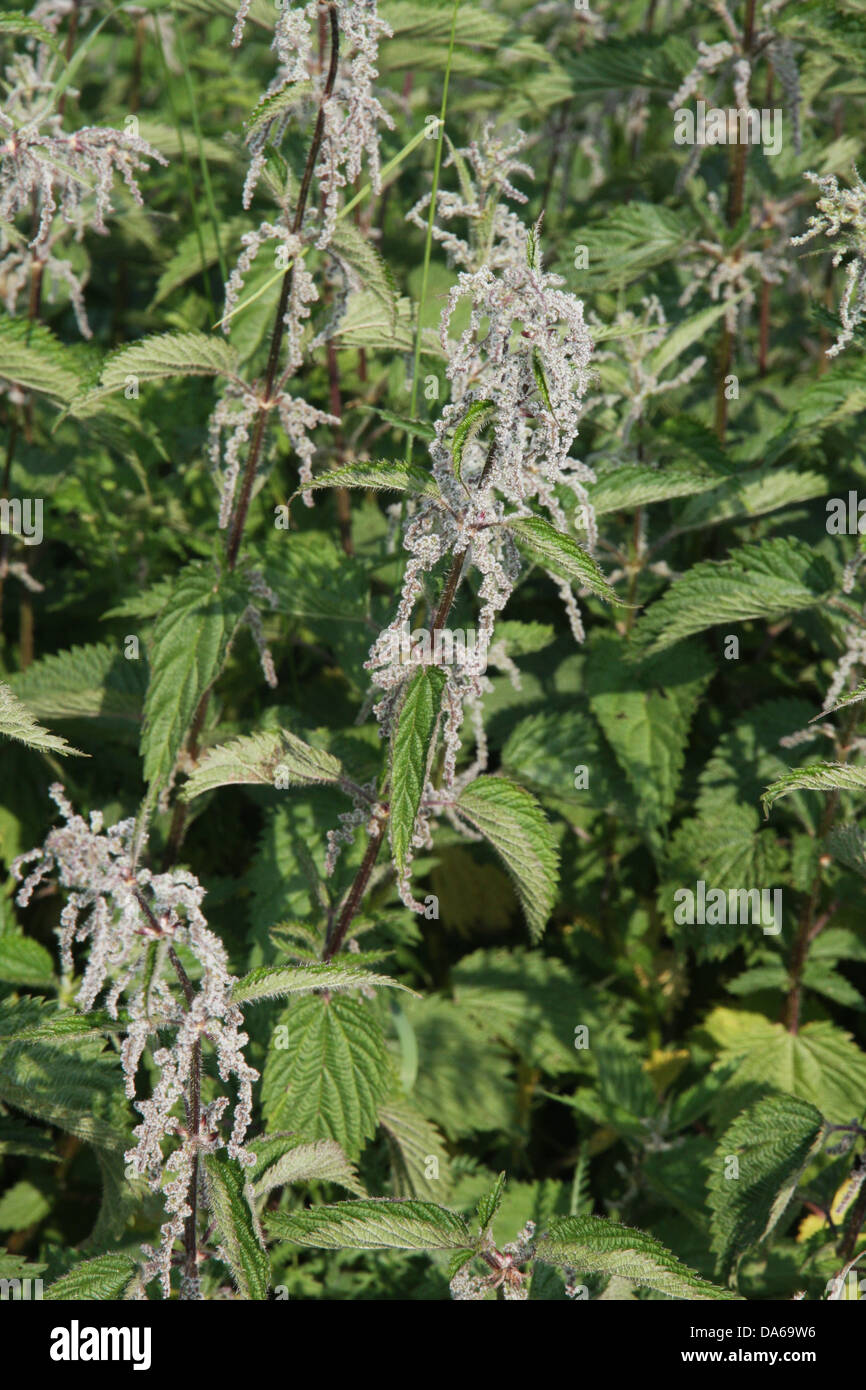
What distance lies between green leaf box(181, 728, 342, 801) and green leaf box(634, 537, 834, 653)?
3.37 ft

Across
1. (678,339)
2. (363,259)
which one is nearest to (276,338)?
(363,259)

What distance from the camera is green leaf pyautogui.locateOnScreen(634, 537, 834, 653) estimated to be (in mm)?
3141

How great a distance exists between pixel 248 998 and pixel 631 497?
1656 mm

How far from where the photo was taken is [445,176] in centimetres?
468

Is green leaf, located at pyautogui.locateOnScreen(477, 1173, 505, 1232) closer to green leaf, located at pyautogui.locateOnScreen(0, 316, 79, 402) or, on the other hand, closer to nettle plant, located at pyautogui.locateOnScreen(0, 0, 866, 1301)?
nettle plant, located at pyautogui.locateOnScreen(0, 0, 866, 1301)

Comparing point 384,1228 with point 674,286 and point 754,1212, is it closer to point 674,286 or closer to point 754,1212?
point 754,1212

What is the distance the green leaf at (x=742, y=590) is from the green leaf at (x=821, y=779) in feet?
2.57

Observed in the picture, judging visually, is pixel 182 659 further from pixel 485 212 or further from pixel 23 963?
pixel 485 212

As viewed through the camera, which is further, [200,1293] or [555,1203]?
[555,1203]

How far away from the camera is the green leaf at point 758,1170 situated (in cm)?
275

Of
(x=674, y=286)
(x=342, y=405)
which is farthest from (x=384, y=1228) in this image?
(x=674, y=286)

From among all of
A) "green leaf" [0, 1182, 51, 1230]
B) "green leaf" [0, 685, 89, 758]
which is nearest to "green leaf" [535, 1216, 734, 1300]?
"green leaf" [0, 685, 89, 758]

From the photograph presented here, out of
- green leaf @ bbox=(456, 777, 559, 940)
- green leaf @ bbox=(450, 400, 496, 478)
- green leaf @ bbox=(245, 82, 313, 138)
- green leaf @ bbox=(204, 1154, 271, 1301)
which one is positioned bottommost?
green leaf @ bbox=(204, 1154, 271, 1301)

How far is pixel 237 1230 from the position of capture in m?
2.10
